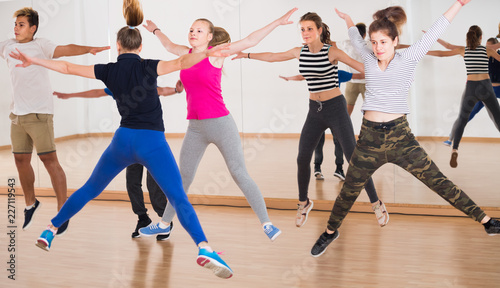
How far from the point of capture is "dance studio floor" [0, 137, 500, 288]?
3.77m

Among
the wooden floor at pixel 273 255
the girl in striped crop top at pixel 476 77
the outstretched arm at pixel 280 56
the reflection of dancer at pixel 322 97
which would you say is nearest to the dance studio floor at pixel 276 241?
the wooden floor at pixel 273 255

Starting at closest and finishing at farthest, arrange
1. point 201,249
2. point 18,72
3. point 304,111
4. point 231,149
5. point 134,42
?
point 201,249
point 134,42
point 231,149
point 18,72
point 304,111

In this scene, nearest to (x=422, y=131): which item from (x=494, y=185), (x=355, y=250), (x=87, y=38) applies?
(x=494, y=185)

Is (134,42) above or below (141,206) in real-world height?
above

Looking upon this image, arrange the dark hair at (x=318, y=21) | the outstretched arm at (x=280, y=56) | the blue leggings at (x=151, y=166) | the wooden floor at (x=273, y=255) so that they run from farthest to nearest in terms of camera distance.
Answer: the outstretched arm at (x=280, y=56)
the dark hair at (x=318, y=21)
the wooden floor at (x=273, y=255)
the blue leggings at (x=151, y=166)

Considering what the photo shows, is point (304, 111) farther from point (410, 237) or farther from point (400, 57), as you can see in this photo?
point (400, 57)

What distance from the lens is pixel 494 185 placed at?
5.09 meters

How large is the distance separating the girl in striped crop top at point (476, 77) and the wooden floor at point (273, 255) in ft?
3.00

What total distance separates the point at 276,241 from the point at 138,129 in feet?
5.10

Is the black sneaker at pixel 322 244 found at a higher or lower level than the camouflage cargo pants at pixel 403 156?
lower

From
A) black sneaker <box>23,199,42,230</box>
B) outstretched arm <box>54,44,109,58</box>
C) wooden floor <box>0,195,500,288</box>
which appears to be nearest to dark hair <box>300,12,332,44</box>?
wooden floor <box>0,195,500,288</box>

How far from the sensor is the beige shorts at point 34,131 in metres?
4.96

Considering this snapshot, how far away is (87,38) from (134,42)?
2.83 metres

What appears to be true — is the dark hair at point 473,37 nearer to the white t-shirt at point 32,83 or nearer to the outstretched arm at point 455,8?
the outstretched arm at point 455,8
